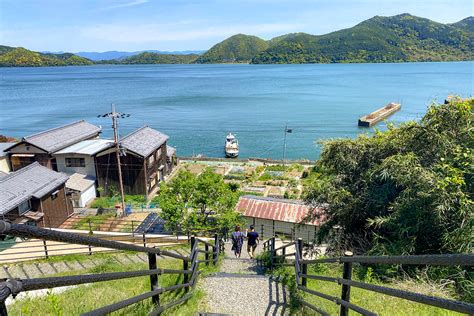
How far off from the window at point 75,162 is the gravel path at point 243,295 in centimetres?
2586

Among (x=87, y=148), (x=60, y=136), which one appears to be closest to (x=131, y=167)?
(x=87, y=148)

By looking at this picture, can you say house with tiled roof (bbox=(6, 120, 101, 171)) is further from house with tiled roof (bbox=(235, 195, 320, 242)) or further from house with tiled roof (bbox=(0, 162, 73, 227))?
house with tiled roof (bbox=(235, 195, 320, 242))

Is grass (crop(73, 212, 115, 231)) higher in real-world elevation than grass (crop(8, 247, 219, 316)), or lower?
lower

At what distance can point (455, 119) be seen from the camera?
932 centimetres

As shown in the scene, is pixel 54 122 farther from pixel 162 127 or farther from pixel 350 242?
pixel 350 242

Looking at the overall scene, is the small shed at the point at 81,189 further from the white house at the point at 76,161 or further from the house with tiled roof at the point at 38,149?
the house with tiled roof at the point at 38,149

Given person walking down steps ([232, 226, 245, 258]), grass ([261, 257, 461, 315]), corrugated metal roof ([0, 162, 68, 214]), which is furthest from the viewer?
corrugated metal roof ([0, 162, 68, 214])

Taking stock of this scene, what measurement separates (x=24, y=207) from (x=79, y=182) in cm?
848

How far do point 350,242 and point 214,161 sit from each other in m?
37.5

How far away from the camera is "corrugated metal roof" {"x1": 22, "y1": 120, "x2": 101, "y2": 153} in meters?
29.4

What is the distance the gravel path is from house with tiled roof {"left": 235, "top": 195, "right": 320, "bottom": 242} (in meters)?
11.9

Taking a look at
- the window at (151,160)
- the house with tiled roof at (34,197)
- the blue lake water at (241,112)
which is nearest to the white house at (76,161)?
the window at (151,160)

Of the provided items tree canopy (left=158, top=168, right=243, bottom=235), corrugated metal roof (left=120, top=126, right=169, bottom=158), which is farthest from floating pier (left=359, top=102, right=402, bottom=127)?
tree canopy (left=158, top=168, right=243, bottom=235)

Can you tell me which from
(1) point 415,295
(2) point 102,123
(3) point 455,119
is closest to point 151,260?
(1) point 415,295
